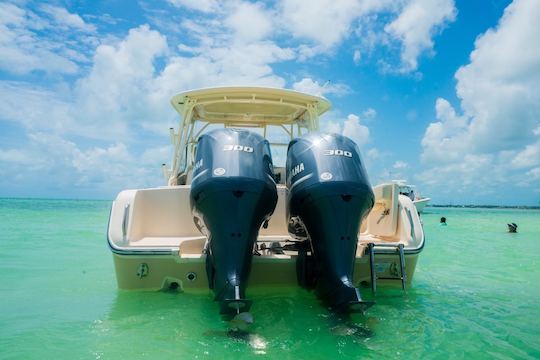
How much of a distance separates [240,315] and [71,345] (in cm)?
138

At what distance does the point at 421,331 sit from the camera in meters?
3.53

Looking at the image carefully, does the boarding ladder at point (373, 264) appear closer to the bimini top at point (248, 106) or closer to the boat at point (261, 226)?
the boat at point (261, 226)

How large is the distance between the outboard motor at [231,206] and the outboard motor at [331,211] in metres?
0.36

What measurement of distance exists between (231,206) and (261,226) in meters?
0.72

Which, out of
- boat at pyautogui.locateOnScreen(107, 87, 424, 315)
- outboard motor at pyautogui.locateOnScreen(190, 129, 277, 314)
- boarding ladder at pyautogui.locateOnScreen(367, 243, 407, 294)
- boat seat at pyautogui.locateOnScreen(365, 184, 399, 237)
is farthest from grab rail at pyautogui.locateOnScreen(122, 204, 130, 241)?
boat seat at pyautogui.locateOnScreen(365, 184, 399, 237)

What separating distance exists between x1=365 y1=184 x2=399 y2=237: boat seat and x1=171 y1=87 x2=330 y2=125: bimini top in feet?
5.59

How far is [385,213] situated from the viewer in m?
5.20

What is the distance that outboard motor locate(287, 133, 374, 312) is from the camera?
11.2ft

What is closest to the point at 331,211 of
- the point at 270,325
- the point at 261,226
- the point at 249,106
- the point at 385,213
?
the point at 261,226

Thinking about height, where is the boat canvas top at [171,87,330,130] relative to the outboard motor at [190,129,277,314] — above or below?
above

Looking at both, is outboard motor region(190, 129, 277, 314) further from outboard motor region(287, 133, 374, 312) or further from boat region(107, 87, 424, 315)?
outboard motor region(287, 133, 374, 312)

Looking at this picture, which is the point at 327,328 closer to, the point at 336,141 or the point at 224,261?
the point at 224,261

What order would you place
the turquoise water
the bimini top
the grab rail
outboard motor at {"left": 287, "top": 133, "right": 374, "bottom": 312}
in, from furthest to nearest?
the bimini top
the grab rail
outboard motor at {"left": 287, "top": 133, "right": 374, "bottom": 312}
the turquoise water

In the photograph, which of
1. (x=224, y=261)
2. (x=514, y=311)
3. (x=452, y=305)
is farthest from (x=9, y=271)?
(x=514, y=311)
